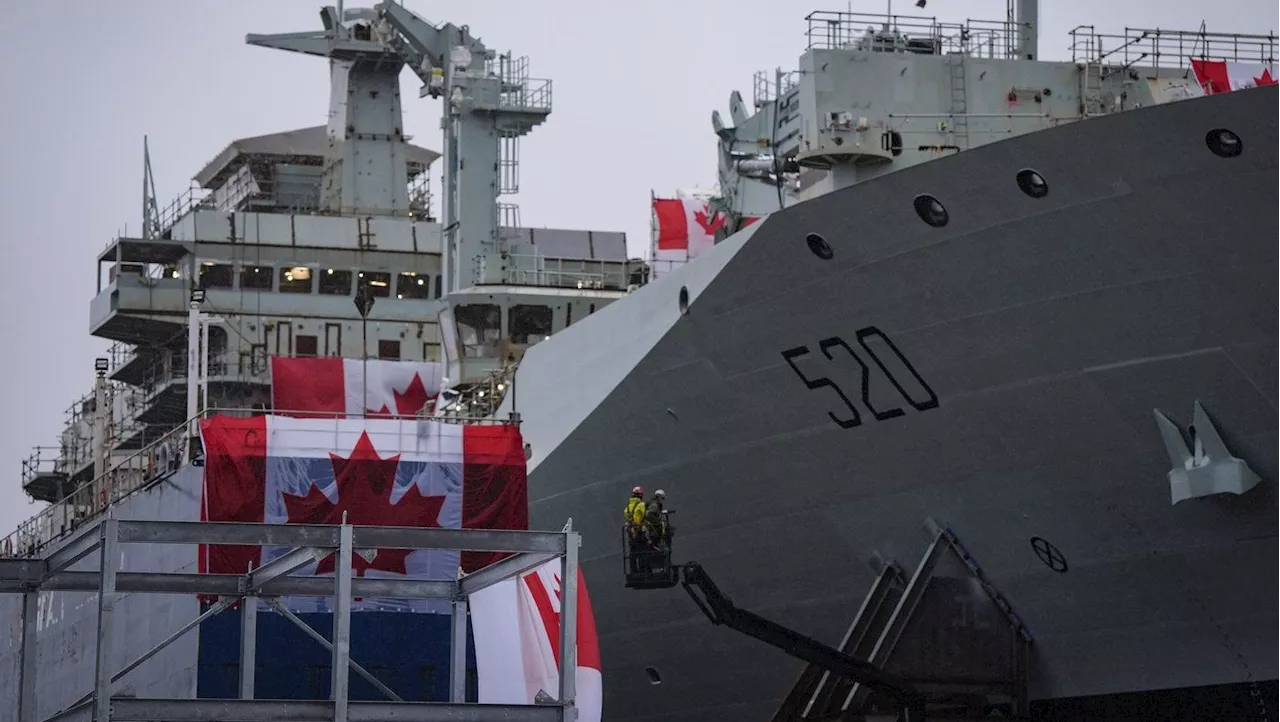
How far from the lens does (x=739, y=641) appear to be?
75.7ft

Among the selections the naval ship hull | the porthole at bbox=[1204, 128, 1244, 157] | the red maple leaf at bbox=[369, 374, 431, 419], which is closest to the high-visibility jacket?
the naval ship hull

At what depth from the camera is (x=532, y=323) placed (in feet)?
103

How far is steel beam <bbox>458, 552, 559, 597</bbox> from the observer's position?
1766cm

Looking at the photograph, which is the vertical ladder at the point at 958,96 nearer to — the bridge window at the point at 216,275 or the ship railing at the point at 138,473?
the ship railing at the point at 138,473

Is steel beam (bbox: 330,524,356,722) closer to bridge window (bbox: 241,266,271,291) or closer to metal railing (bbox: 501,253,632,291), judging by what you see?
metal railing (bbox: 501,253,632,291)

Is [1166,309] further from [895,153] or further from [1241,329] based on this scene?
[895,153]

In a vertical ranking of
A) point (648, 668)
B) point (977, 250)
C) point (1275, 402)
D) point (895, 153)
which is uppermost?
point (895, 153)

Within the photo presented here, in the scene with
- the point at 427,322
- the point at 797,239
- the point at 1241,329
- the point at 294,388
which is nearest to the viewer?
the point at 1241,329

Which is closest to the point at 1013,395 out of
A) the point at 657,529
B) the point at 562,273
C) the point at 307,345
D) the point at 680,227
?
the point at 657,529

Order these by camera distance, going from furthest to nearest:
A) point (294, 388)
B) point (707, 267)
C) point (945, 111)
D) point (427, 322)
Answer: point (427, 322)
point (294, 388)
point (945, 111)
point (707, 267)

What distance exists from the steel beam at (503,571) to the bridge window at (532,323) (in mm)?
11600

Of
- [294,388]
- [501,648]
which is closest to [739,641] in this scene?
[501,648]

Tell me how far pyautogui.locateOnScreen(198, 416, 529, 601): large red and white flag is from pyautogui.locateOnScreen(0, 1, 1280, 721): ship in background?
0.57 metres

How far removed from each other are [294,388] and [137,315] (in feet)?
36.6
